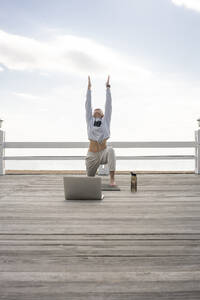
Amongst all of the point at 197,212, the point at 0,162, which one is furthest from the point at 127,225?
the point at 0,162

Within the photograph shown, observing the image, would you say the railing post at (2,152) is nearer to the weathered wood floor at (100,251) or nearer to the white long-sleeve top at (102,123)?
the white long-sleeve top at (102,123)

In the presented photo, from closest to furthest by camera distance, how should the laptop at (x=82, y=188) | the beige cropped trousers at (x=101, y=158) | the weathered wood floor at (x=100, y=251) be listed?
the weathered wood floor at (x=100, y=251) < the laptop at (x=82, y=188) < the beige cropped trousers at (x=101, y=158)

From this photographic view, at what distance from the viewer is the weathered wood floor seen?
1.24 m

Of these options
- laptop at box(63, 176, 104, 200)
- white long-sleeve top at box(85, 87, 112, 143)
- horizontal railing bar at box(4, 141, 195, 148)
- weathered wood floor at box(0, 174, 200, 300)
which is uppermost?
white long-sleeve top at box(85, 87, 112, 143)

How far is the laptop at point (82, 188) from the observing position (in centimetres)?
337

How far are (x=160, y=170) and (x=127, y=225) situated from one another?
5.10m

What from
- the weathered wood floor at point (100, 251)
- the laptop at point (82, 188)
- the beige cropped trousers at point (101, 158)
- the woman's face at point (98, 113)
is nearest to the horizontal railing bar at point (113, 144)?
the woman's face at point (98, 113)

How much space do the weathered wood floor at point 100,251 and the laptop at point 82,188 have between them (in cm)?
28

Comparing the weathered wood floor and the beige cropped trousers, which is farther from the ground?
the beige cropped trousers

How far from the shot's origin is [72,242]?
185 cm

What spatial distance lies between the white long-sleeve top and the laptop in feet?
4.01

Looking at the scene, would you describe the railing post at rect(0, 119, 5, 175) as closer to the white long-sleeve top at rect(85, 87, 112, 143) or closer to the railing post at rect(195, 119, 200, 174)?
the white long-sleeve top at rect(85, 87, 112, 143)

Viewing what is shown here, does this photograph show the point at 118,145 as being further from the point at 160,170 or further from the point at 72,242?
the point at 72,242

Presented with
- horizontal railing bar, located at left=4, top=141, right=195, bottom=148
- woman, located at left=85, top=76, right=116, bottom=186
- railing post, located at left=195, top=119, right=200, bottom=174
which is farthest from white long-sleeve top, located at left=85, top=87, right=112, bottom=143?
railing post, located at left=195, top=119, right=200, bottom=174
